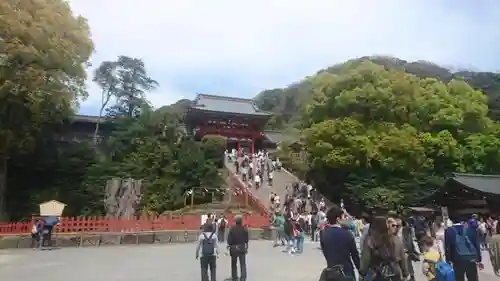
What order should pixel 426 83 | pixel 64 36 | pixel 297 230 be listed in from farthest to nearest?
pixel 426 83, pixel 64 36, pixel 297 230

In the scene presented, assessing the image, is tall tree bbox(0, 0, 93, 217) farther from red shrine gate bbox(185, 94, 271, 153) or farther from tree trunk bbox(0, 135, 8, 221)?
red shrine gate bbox(185, 94, 271, 153)

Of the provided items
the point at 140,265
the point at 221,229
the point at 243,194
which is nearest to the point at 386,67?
the point at 243,194

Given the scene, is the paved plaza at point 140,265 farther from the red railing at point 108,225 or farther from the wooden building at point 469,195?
the wooden building at point 469,195

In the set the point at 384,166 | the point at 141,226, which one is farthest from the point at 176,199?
the point at 384,166

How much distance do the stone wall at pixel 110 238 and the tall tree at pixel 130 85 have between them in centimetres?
2052

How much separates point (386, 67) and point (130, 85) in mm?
29184

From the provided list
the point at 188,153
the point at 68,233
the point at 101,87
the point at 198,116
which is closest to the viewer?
the point at 68,233

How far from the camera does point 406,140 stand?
1185 inches

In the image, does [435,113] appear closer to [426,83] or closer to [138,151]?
[426,83]

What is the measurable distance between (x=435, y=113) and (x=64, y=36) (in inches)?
1003

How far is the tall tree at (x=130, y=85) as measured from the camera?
39.2m

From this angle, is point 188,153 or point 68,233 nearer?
point 68,233

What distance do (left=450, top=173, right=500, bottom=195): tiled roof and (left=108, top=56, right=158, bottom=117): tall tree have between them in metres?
25.4

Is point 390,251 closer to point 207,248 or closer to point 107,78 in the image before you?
point 207,248
